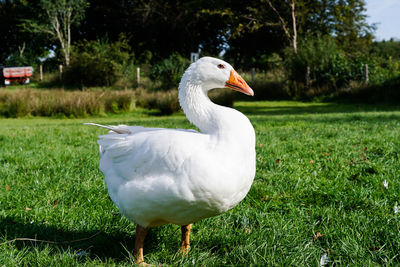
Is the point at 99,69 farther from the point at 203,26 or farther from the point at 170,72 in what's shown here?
the point at 203,26

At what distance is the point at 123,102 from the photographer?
47.6 ft

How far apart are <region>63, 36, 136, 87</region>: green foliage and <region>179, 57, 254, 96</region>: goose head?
21.1 meters

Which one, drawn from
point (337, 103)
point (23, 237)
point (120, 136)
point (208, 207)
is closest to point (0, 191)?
point (23, 237)

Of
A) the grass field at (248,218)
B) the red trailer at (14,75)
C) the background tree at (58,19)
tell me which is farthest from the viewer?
the background tree at (58,19)

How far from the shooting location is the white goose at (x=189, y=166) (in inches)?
72.6

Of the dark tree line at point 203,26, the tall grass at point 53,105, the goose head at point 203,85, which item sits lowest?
the tall grass at point 53,105

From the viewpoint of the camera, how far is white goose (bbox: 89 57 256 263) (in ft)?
6.05

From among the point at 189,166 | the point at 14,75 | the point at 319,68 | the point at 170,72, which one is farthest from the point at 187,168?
the point at 14,75

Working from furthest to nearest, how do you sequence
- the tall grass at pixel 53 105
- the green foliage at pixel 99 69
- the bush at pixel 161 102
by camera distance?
1. the green foliage at pixel 99 69
2. the bush at pixel 161 102
3. the tall grass at pixel 53 105

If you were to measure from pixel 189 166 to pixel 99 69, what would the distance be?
23.0 m

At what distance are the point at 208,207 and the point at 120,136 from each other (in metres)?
0.83

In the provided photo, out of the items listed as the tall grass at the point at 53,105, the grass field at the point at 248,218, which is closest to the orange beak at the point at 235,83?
the grass field at the point at 248,218

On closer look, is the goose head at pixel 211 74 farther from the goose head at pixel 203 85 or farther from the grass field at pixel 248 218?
the grass field at pixel 248 218

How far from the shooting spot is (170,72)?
20.8 meters
